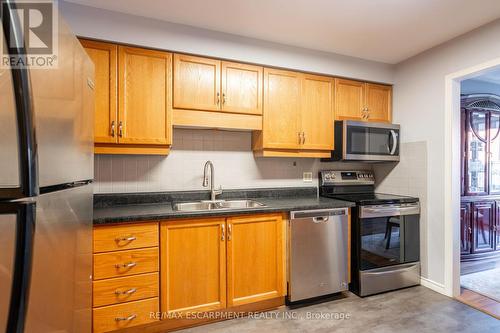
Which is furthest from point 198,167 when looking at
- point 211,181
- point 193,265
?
point 193,265

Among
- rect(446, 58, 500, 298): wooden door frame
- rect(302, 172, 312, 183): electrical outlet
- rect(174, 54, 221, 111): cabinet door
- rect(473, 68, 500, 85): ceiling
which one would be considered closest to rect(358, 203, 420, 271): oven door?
rect(446, 58, 500, 298): wooden door frame

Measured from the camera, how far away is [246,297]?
2.08 m

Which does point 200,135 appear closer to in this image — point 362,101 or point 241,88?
point 241,88

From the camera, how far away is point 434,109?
258 cm

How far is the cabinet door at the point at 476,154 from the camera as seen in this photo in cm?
323

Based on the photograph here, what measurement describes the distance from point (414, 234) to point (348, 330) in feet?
4.36

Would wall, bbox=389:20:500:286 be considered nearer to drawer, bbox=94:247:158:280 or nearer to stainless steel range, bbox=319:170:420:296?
stainless steel range, bbox=319:170:420:296

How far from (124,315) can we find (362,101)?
2.99 m

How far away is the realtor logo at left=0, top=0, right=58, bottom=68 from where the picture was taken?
1.68ft

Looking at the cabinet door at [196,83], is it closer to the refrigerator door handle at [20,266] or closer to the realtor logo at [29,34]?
the realtor logo at [29,34]

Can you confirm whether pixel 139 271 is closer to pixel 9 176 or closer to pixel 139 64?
pixel 9 176

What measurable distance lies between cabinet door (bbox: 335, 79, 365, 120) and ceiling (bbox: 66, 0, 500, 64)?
0.42m

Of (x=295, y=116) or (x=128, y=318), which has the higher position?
(x=295, y=116)

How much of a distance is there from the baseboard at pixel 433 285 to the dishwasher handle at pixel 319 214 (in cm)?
119
